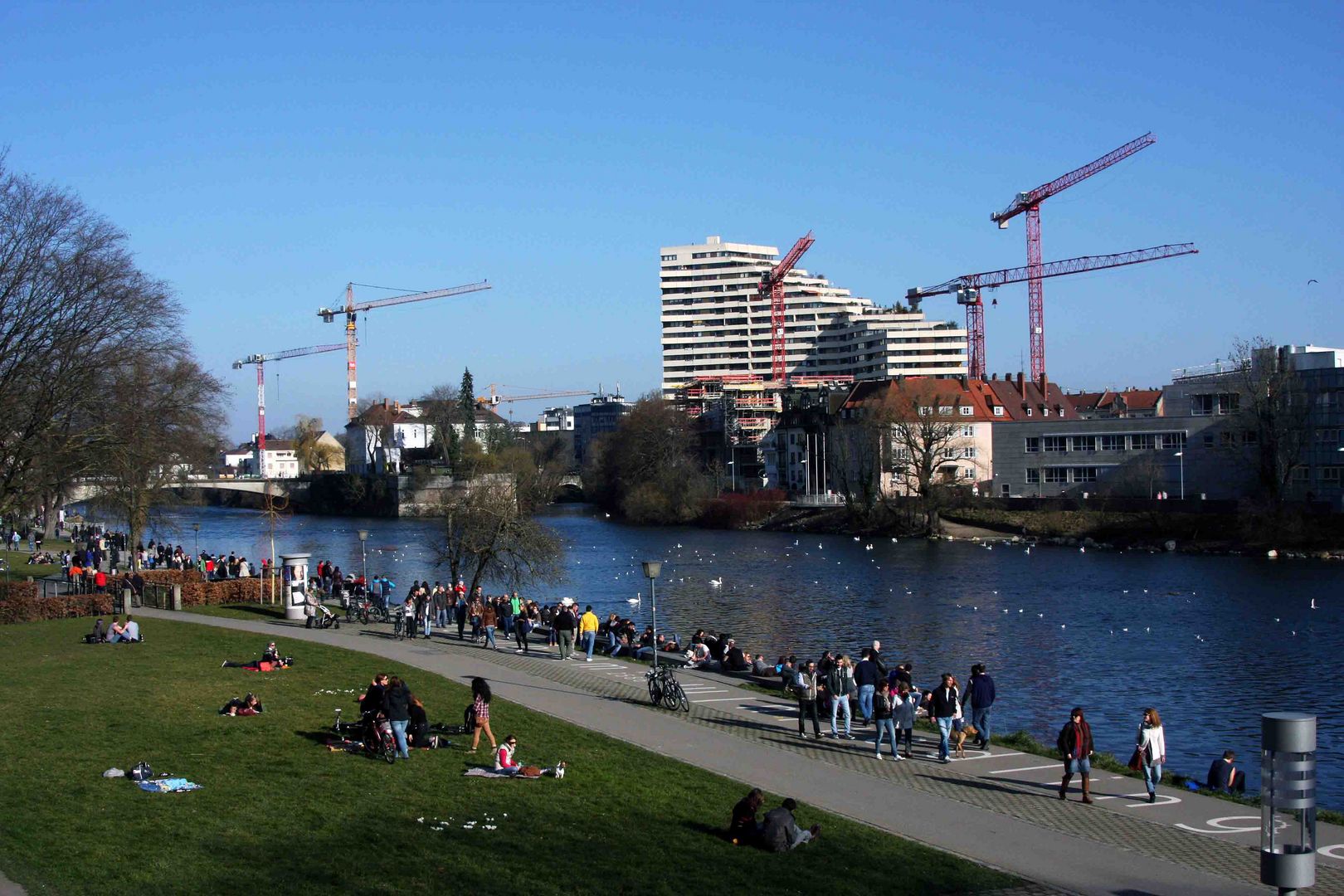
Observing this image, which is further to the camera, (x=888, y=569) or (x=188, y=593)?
(x=888, y=569)

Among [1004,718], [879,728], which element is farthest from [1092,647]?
[879,728]

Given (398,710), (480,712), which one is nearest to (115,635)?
(480,712)

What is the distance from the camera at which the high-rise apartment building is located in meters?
180

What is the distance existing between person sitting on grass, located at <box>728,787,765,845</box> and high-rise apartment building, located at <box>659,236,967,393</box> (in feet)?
529

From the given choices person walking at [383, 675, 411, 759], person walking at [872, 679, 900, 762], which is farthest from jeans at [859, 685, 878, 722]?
person walking at [383, 675, 411, 759]

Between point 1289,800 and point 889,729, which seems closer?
point 1289,800

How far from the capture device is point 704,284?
18850 centimetres

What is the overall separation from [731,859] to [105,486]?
40651 millimetres

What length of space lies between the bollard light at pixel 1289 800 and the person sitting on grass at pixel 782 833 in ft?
16.0

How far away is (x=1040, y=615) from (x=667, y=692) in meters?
26.6

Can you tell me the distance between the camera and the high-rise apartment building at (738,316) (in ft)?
589

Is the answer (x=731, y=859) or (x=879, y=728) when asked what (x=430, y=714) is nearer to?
(x=879, y=728)

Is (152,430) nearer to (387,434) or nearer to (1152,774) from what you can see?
(1152,774)

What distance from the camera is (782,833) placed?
43.3 feet
